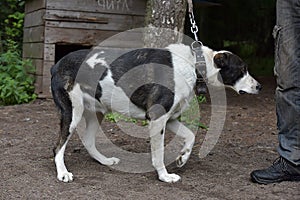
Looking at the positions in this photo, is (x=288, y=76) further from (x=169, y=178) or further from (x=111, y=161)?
(x=111, y=161)

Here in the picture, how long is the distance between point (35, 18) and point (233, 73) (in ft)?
17.6

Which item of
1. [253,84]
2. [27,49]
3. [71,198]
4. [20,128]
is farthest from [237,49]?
[71,198]

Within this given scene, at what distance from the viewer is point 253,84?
4344 mm

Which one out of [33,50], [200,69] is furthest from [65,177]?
[33,50]

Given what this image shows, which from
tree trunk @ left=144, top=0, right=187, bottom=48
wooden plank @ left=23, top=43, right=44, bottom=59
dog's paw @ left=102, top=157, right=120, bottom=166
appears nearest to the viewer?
dog's paw @ left=102, top=157, right=120, bottom=166

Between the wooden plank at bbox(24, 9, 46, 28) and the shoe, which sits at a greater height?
the wooden plank at bbox(24, 9, 46, 28)

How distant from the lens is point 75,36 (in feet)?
27.4

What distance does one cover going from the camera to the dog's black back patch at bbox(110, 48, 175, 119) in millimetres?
4062

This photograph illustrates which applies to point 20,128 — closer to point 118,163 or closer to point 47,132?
point 47,132

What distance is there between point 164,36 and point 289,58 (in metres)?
2.81

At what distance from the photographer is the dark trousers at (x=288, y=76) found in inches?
154

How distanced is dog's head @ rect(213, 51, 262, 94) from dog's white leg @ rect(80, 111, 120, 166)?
1.17 meters

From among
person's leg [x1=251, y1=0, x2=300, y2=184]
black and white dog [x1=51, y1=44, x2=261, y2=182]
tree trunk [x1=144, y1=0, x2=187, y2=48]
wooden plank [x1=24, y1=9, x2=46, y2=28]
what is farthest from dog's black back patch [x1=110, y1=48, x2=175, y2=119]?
wooden plank [x1=24, y1=9, x2=46, y2=28]

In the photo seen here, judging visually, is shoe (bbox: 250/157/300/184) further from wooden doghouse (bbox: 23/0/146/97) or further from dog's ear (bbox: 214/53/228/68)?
wooden doghouse (bbox: 23/0/146/97)
